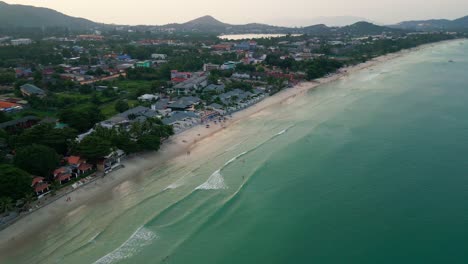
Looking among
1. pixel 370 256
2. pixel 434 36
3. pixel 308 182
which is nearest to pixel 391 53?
pixel 434 36

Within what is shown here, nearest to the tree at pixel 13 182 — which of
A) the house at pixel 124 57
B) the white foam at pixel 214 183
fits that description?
the white foam at pixel 214 183

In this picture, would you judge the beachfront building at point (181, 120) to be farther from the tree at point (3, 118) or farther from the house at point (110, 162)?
the tree at point (3, 118)

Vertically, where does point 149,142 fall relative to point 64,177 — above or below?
above

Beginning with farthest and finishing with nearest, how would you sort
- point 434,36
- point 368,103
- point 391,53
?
point 434,36
point 391,53
point 368,103

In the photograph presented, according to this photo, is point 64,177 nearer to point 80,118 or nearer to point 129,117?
point 80,118

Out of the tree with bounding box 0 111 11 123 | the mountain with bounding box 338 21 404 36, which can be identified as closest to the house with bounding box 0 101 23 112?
the tree with bounding box 0 111 11 123

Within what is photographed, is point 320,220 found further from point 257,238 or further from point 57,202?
point 57,202

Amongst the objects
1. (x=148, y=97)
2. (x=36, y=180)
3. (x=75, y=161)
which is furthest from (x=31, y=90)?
(x=36, y=180)
